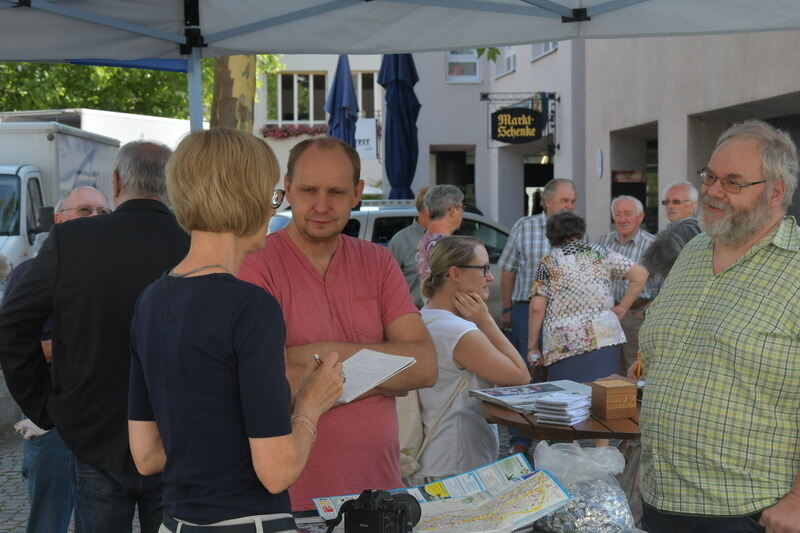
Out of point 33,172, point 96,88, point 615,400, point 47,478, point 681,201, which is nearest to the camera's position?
point 47,478

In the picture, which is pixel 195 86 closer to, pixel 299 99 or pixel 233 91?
pixel 233 91

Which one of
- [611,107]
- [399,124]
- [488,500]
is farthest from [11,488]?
[611,107]

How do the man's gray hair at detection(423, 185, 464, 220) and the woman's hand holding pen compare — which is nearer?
the woman's hand holding pen

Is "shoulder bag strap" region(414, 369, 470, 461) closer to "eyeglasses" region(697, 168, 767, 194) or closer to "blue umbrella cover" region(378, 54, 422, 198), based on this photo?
"eyeglasses" region(697, 168, 767, 194)

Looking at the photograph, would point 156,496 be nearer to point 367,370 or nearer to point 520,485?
point 367,370

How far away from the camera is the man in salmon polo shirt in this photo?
109 inches

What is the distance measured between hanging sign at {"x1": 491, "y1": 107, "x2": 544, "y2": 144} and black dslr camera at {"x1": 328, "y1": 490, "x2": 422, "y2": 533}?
16054mm

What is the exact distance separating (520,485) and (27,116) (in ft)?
47.5

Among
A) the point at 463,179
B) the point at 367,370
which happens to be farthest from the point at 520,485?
the point at 463,179

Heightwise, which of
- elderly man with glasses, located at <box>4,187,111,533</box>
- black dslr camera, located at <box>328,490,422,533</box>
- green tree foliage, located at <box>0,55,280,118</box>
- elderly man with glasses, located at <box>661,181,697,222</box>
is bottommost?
elderly man with glasses, located at <box>4,187,111,533</box>

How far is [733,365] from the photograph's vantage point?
2.64 meters

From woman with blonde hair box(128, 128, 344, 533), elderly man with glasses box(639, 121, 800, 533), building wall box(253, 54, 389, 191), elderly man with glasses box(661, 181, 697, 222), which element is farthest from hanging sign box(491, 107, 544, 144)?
building wall box(253, 54, 389, 191)

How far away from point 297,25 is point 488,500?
287cm

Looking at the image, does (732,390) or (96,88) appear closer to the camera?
(732,390)
